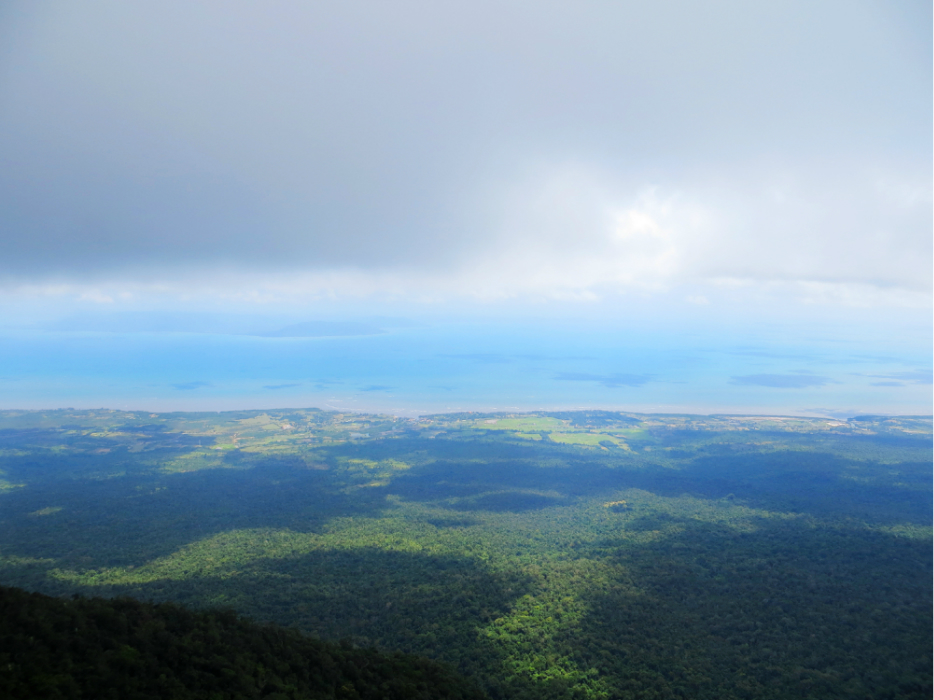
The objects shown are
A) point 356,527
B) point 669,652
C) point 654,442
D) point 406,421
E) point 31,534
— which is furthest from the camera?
point 406,421

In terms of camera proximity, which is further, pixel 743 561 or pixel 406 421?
pixel 406 421

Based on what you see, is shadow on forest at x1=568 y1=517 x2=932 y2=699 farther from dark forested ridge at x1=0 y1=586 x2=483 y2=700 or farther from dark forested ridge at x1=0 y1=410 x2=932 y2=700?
dark forested ridge at x1=0 y1=586 x2=483 y2=700

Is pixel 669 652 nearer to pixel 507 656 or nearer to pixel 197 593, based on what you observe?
pixel 507 656

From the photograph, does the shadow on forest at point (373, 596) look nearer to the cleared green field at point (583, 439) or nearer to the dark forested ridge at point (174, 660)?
the dark forested ridge at point (174, 660)

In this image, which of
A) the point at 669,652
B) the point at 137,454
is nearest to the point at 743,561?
the point at 669,652

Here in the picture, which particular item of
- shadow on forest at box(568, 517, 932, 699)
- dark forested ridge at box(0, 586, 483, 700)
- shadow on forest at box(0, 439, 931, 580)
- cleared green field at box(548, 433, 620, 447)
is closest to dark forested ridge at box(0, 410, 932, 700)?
shadow on forest at box(568, 517, 932, 699)

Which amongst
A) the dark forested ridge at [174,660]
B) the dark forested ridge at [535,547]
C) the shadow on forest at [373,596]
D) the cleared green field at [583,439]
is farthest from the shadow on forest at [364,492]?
the dark forested ridge at [174,660]
